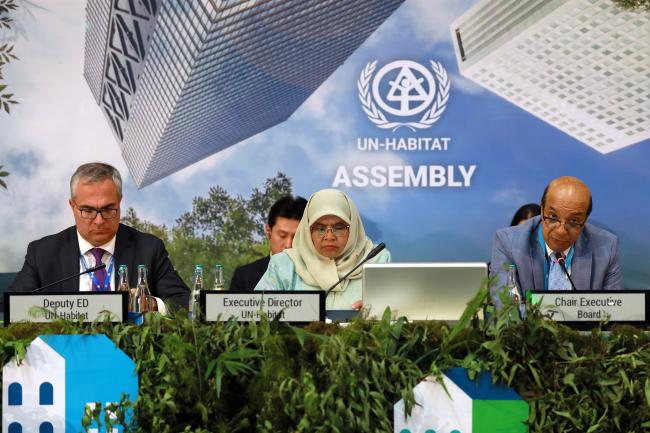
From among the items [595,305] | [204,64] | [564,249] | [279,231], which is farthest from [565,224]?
[204,64]

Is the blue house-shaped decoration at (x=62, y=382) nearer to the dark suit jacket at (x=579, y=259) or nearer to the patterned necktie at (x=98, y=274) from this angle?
the patterned necktie at (x=98, y=274)

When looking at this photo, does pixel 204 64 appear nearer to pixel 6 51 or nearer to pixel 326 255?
pixel 6 51

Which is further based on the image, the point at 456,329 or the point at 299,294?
the point at 299,294

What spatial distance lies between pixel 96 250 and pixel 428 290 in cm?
158

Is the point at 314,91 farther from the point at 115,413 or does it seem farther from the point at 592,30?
the point at 115,413

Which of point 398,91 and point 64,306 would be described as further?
point 398,91

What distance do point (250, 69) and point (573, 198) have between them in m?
A: 2.34

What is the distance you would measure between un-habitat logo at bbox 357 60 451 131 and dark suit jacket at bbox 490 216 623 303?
5.60ft

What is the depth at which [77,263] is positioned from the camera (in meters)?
3.25

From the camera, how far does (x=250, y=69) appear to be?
489 centimetres

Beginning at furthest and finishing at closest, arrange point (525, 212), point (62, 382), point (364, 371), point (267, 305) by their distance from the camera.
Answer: point (525, 212) < point (267, 305) < point (62, 382) < point (364, 371)

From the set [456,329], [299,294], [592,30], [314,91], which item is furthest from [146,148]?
[456,329]

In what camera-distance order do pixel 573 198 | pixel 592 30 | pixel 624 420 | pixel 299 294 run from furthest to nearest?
pixel 592 30 → pixel 573 198 → pixel 299 294 → pixel 624 420

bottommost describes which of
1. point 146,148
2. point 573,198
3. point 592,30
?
point 573,198
